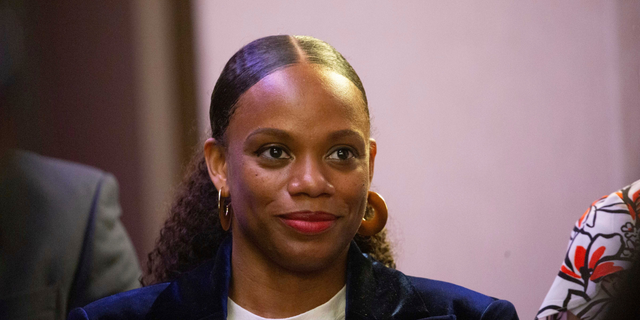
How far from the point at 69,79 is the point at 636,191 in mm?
1655

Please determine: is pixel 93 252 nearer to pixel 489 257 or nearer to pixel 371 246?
pixel 371 246

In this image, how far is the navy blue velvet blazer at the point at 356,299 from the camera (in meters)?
1.46

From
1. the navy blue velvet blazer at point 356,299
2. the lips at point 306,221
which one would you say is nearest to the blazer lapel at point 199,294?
the navy blue velvet blazer at point 356,299

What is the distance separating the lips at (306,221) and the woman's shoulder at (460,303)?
0.33 meters

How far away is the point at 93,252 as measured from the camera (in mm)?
1931

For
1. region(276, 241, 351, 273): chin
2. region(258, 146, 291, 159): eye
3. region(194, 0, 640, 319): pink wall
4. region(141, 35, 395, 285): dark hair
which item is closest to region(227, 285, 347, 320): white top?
region(276, 241, 351, 273): chin

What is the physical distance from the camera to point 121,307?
1.51 m

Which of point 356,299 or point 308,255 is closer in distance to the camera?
point 308,255

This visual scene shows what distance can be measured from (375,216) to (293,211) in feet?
0.86

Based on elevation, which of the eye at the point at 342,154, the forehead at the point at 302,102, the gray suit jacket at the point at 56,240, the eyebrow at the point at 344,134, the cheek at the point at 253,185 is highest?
the forehead at the point at 302,102

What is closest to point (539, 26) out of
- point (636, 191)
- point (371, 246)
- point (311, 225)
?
point (636, 191)

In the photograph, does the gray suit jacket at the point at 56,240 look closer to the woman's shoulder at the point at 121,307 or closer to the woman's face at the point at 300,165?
the woman's shoulder at the point at 121,307

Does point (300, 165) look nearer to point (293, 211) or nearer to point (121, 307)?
point (293, 211)

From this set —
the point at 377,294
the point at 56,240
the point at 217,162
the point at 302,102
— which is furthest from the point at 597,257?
the point at 56,240
